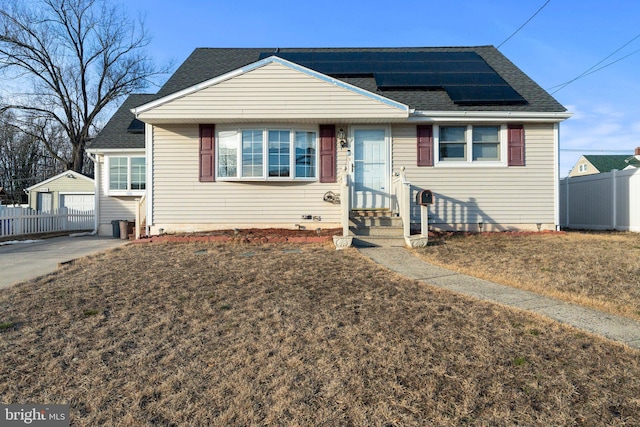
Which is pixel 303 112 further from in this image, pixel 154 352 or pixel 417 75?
pixel 154 352

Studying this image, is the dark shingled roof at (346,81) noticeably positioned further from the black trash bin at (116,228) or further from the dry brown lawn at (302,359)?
the dry brown lawn at (302,359)

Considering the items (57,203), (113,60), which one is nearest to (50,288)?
(57,203)

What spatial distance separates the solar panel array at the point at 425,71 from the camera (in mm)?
10211

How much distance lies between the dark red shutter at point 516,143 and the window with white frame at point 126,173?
11.3 m

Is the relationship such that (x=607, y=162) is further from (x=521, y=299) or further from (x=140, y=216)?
(x=140, y=216)

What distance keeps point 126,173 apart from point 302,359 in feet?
40.4

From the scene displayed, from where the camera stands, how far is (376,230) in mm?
8664

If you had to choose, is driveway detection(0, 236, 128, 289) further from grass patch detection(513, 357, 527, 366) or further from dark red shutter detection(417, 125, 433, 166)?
dark red shutter detection(417, 125, 433, 166)

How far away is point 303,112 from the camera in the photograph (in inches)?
369

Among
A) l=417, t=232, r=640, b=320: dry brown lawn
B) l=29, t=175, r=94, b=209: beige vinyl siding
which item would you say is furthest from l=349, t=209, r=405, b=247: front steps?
l=29, t=175, r=94, b=209: beige vinyl siding

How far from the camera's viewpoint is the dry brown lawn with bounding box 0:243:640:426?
2.25 metres

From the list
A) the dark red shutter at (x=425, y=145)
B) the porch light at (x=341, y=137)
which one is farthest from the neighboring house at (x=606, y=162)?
the porch light at (x=341, y=137)

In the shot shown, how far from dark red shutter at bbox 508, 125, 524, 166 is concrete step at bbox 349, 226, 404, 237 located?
3916 mm

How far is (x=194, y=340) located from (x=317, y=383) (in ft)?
4.25
